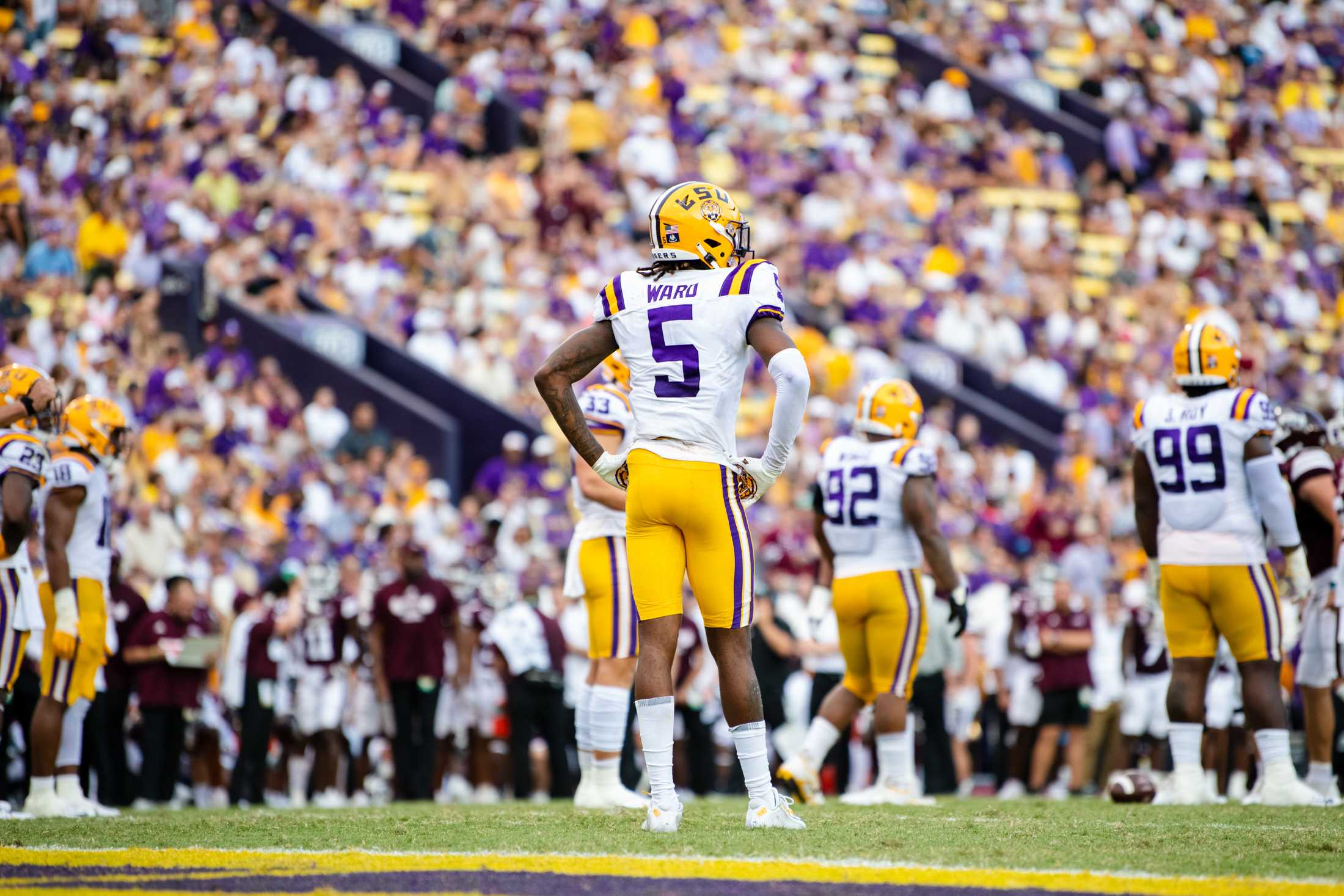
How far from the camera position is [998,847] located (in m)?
5.75

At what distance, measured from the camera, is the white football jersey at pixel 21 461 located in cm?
782

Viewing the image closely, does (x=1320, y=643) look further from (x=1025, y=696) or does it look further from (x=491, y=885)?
(x=491, y=885)

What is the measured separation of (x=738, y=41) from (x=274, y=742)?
44.3 ft

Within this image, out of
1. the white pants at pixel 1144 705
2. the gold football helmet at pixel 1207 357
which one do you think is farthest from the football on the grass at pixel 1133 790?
the white pants at pixel 1144 705

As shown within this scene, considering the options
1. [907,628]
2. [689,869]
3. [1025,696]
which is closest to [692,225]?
[689,869]

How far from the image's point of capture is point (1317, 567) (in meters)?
9.05

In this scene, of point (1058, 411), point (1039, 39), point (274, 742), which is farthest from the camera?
point (1039, 39)

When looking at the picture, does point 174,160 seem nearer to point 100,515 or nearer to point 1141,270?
point 100,515

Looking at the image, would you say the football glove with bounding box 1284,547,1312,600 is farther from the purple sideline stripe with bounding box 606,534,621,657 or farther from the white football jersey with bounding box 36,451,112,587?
the white football jersey with bounding box 36,451,112,587

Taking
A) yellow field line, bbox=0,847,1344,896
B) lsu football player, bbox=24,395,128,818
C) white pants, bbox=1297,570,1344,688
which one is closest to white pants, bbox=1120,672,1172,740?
white pants, bbox=1297,570,1344,688

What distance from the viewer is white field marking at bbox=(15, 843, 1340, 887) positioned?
5.00m

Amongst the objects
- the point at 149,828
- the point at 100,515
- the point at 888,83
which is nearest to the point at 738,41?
the point at 888,83

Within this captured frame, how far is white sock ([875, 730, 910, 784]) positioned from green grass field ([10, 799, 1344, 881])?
0.72m

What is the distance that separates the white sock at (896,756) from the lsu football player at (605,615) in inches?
56.6
